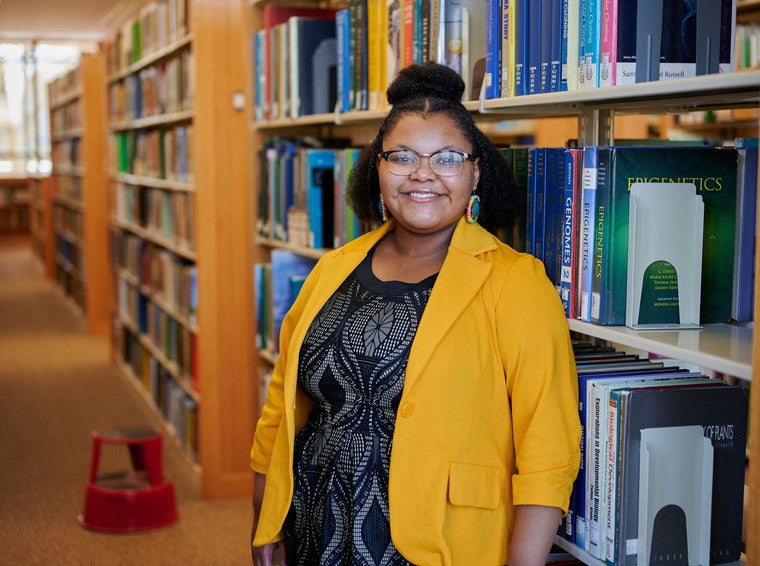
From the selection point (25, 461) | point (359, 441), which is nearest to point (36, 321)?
point (25, 461)

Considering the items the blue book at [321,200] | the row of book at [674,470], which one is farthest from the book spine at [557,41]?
the blue book at [321,200]

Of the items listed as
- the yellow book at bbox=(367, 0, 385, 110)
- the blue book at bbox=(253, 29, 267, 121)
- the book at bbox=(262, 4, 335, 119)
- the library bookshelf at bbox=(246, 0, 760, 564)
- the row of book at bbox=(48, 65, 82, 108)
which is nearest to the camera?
the library bookshelf at bbox=(246, 0, 760, 564)

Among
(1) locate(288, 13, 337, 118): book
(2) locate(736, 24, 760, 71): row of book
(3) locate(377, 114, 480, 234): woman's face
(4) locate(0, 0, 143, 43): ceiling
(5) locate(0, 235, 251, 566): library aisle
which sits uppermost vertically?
(4) locate(0, 0, 143, 43): ceiling

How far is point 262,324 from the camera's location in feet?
11.6

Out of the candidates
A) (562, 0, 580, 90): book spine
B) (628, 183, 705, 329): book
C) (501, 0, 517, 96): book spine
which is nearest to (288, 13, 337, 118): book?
(501, 0, 517, 96): book spine

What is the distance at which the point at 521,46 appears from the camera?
189 centimetres

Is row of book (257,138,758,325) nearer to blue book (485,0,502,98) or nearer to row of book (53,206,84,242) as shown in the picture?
blue book (485,0,502,98)

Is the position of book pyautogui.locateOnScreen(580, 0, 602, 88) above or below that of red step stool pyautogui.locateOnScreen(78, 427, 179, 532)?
above

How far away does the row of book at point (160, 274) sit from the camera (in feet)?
14.7

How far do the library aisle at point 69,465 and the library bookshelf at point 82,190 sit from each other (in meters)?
0.43

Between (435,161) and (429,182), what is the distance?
39 millimetres

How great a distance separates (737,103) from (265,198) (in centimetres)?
204

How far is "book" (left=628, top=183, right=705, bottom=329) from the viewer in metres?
1.63

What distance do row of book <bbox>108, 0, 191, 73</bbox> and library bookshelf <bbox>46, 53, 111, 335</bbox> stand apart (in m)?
0.58
